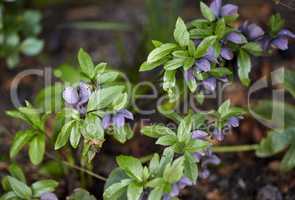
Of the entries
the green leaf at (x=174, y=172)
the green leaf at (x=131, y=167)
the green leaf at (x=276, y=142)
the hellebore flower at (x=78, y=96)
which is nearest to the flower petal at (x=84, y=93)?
the hellebore flower at (x=78, y=96)

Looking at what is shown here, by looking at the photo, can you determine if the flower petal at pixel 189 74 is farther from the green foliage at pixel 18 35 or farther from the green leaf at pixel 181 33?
the green foliage at pixel 18 35

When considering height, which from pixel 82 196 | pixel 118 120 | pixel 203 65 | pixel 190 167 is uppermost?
pixel 203 65

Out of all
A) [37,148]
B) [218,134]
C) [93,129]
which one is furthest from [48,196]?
[218,134]

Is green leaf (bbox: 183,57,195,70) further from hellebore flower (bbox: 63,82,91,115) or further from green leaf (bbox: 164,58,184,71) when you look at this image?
hellebore flower (bbox: 63,82,91,115)

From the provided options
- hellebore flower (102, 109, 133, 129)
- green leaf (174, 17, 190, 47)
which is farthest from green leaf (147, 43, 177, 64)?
hellebore flower (102, 109, 133, 129)

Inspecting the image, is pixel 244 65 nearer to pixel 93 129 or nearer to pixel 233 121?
pixel 233 121
